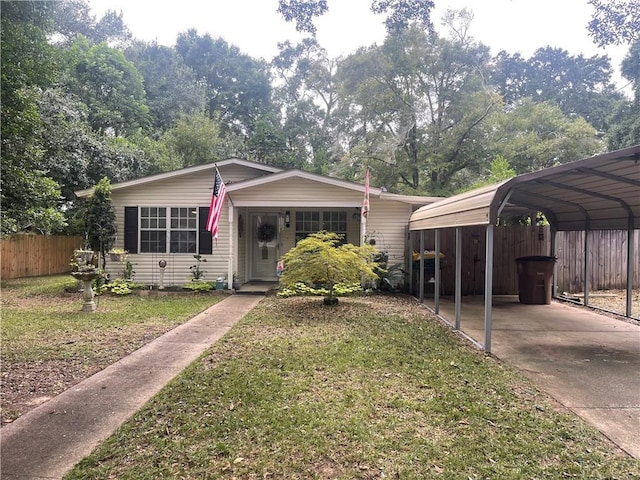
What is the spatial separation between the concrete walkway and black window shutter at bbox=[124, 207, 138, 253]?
634 centimetres

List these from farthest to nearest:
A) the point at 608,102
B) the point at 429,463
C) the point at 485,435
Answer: the point at 608,102
the point at 485,435
the point at 429,463

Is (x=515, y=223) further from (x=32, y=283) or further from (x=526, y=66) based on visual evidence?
(x=526, y=66)

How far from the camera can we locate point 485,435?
3.05 metres

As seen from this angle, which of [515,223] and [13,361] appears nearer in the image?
[13,361]

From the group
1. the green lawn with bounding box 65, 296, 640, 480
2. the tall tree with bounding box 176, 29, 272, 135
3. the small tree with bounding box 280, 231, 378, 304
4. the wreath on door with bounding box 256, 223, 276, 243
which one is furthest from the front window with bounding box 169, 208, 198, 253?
the tall tree with bounding box 176, 29, 272, 135

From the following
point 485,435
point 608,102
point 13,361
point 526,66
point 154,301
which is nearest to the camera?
point 485,435

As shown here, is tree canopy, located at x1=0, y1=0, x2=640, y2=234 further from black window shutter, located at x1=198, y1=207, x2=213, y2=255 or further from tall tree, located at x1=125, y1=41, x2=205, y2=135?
black window shutter, located at x1=198, y1=207, x2=213, y2=255

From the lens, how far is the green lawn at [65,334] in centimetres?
427

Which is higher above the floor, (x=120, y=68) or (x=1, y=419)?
(x=120, y=68)

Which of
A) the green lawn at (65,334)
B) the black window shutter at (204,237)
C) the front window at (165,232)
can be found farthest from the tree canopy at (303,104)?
the black window shutter at (204,237)

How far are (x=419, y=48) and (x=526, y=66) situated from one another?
510 inches

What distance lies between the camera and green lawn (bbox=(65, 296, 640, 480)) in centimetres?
264

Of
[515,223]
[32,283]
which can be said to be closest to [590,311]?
[515,223]

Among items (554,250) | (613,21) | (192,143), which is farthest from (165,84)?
(554,250)
